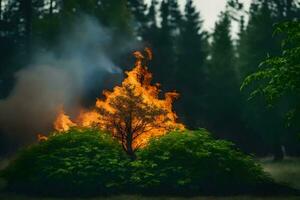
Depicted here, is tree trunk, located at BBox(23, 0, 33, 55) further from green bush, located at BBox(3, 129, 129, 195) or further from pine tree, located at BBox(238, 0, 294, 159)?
green bush, located at BBox(3, 129, 129, 195)

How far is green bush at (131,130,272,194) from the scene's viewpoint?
16.8m

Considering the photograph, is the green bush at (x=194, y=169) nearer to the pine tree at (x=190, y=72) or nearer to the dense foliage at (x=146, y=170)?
the dense foliage at (x=146, y=170)

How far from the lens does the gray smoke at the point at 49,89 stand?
118 feet

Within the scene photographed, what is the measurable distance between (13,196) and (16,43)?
93.1ft

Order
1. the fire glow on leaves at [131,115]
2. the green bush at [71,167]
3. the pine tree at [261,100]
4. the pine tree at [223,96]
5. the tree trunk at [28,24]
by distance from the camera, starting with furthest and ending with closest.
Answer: the pine tree at [223,96] < the tree trunk at [28,24] < the pine tree at [261,100] < the fire glow on leaves at [131,115] < the green bush at [71,167]

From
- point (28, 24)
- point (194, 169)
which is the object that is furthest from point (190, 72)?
point (194, 169)

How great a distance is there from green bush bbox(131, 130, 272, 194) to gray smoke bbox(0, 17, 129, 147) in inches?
718

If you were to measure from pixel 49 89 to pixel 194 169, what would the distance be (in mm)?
22272

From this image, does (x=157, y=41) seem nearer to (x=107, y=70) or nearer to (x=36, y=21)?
(x=107, y=70)

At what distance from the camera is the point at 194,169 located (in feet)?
55.7

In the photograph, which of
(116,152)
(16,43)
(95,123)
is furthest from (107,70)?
(116,152)

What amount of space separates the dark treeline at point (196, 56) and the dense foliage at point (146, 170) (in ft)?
55.8

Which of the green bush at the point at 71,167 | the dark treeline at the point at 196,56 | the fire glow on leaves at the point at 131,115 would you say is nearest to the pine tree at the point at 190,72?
the dark treeline at the point at 196,56

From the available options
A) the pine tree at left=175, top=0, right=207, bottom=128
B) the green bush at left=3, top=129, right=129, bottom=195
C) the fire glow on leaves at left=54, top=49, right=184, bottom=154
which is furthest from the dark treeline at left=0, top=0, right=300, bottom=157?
the green bush at left=3, top=129, right=129, bottom=195
